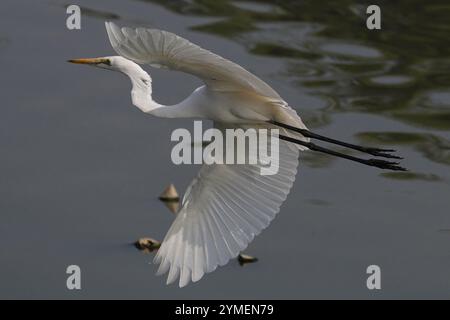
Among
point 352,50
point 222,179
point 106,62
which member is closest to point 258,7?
point 352,50

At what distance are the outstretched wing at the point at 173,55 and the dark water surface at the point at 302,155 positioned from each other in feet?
5.06

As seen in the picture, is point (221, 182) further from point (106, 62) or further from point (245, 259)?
point (245, 259)

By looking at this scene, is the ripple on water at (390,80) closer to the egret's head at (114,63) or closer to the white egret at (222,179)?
the white egret at (222,179)

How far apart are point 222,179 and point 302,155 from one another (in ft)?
6.63

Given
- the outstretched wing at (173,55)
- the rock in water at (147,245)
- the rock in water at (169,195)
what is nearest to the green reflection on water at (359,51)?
the rock in water at (169,195)

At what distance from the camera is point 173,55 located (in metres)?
4.82

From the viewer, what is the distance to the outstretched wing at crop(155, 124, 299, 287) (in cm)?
556

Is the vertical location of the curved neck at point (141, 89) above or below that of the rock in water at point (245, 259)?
above

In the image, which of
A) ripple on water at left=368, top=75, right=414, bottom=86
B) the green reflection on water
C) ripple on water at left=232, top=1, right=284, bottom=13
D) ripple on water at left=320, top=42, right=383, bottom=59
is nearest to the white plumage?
the green reflection on water

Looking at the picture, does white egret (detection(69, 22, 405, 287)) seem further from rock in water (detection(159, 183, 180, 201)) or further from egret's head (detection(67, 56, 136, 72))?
rock in water (detection(159, 183, 180, 201))

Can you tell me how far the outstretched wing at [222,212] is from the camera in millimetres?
5562

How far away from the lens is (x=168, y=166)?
747cm

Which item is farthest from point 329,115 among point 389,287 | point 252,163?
point 252,163

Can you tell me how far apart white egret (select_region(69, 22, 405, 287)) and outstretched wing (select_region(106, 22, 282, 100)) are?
0.04ft
